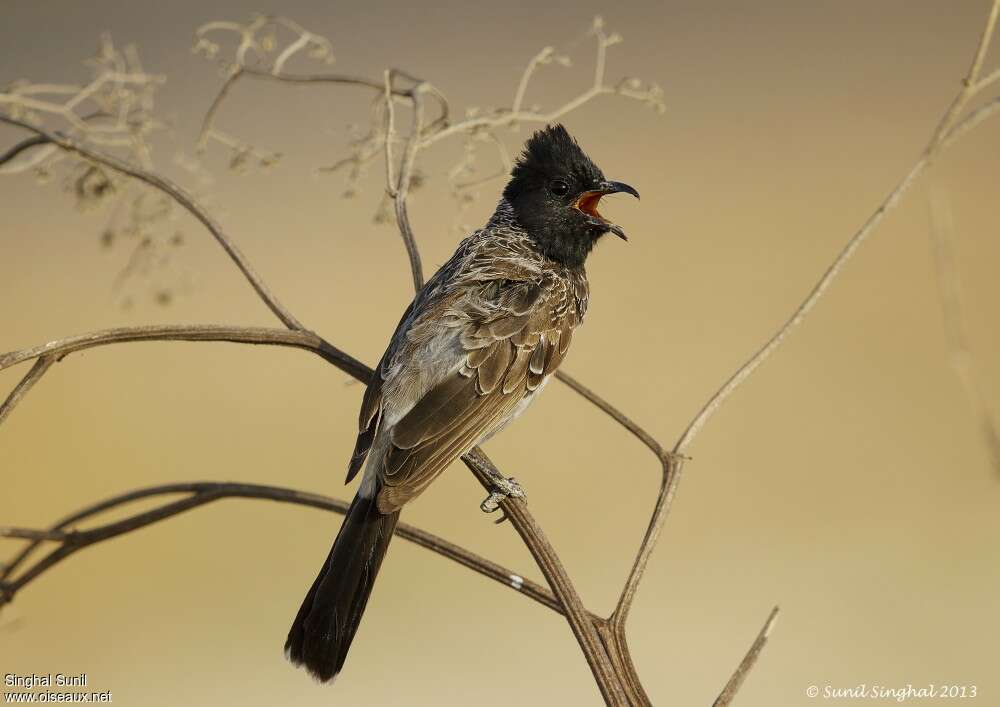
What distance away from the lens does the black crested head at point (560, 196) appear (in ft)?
10.8

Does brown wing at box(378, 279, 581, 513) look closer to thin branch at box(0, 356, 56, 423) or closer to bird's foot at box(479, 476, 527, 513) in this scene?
bird's foot at box(479, 476, 527, 513)

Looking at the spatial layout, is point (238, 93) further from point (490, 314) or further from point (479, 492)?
point (490, 314)

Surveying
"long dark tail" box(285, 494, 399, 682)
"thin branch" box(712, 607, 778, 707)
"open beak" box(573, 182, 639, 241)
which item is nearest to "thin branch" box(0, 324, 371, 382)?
"long dark tail" box(285, 494, 399, 682)

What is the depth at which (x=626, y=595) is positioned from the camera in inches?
62.6

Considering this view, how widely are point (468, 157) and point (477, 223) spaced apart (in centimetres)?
209

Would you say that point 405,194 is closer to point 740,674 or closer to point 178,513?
point 178,513

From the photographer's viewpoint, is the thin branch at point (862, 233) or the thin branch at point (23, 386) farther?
the thin branch at point (862, 233)

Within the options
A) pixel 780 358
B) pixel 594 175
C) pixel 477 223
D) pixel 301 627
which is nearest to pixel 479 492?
pixel 477 223

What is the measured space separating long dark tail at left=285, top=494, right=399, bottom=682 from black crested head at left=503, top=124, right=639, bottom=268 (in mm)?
1298

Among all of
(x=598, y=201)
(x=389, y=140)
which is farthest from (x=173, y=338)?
(x=598, y=201)

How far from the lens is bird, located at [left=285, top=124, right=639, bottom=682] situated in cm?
223

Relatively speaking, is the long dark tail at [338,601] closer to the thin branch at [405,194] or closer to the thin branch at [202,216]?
the thin branch at [202,216]

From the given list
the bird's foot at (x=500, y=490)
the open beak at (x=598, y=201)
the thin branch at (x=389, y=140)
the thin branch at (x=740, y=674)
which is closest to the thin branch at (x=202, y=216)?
the thin branch at (x=389, y=140)

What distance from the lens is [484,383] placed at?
284 centimetres
